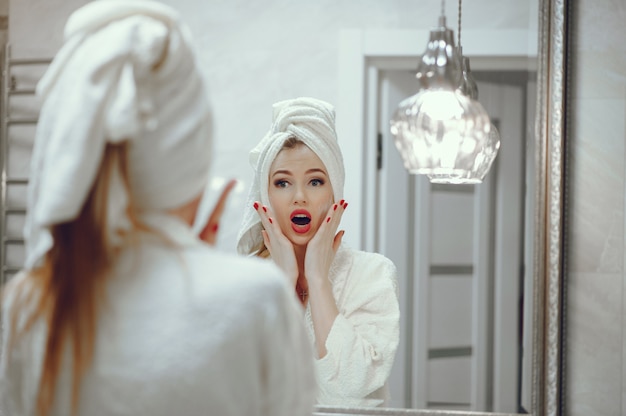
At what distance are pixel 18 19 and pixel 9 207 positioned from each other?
340mm

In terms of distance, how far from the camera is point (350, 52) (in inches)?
53.6

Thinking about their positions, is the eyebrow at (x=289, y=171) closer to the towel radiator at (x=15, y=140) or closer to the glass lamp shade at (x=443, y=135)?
the glass lamp shade at (x=443, y=135)

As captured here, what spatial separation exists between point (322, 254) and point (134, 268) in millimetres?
679

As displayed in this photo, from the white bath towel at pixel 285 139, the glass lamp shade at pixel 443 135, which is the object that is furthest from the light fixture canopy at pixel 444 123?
the white bath towel at pixel 285 139

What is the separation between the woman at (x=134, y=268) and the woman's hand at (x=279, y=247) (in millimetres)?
626

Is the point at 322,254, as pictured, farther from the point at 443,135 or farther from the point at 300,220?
the point at 443,135

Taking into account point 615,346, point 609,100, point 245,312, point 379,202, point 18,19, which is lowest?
point 615,346

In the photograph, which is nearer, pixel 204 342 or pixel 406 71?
pixel 204 342

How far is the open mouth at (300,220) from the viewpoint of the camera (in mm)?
1312

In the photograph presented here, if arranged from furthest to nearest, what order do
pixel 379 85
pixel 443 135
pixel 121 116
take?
pixel 379 85 → pixel 443 135 → pixel 121 116

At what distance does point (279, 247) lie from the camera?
1.32 meters

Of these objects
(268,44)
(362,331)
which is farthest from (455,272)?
(268,44)

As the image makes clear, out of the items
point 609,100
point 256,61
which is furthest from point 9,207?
point 609,100

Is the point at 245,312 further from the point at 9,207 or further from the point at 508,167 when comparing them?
the point at 9,207
